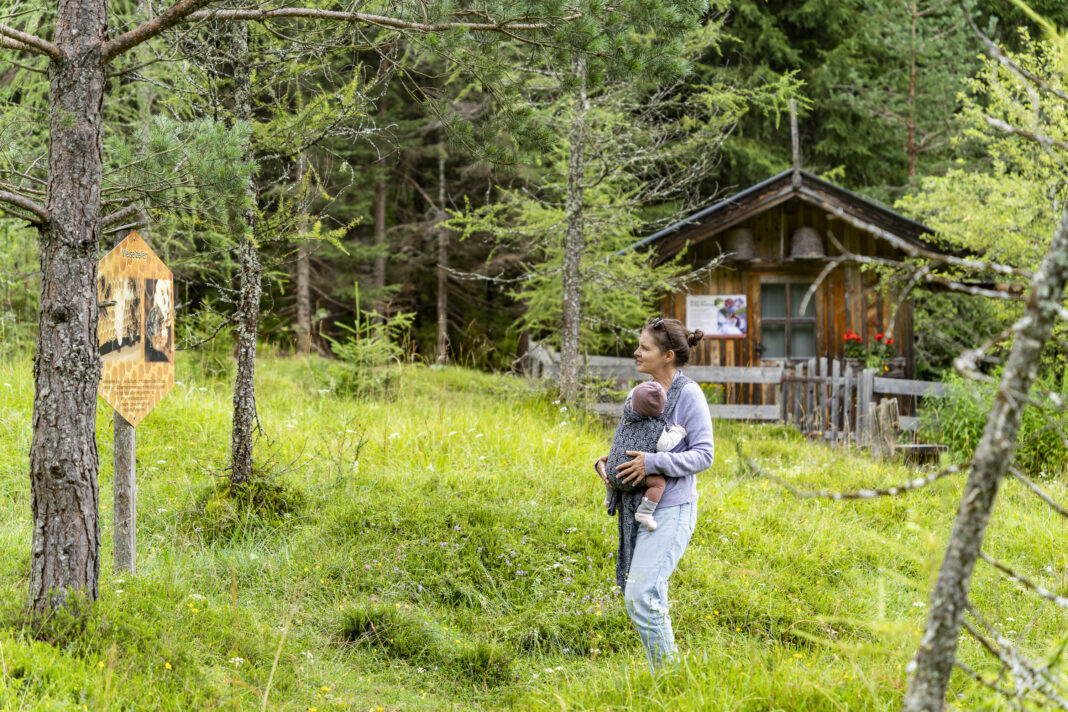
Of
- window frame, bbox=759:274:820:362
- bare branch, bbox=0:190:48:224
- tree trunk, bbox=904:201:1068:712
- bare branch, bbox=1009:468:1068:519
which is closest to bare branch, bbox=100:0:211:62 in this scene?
bare branch, bbox=0:190:48:224

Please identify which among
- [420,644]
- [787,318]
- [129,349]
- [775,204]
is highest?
[775,204]

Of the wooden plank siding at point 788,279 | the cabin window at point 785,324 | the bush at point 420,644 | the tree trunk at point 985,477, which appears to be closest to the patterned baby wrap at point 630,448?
the bush at point 420,644

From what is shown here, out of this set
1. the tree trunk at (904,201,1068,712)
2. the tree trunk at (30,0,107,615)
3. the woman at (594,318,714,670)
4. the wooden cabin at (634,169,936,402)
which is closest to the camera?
the tree trunk at (904,201,1068,712)

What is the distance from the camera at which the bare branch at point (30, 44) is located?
3559 mm

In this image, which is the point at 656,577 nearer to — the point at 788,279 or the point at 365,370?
the point at 365,370

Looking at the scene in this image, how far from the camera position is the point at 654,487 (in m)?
3.86

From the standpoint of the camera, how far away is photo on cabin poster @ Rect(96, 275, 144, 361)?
14.9 feet

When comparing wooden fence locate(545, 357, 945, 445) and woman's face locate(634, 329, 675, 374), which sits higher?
woman's face locate(634, 329, 675, 374)

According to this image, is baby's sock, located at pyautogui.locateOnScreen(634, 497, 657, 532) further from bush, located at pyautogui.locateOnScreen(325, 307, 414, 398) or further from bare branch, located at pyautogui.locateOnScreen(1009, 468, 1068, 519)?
bush, located at pyautogui.locateOnScreen(325, 307, 414, 398)

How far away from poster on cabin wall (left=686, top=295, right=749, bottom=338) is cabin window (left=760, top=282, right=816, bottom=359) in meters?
0.38

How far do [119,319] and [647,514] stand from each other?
3128mm

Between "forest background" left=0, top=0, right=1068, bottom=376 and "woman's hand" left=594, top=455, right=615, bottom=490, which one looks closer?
"woman's hand" left=594, top=455, right=615, bottom=490

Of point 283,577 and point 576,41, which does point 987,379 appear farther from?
point 283,577

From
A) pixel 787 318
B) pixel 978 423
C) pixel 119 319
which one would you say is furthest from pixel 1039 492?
pixel 787 318
